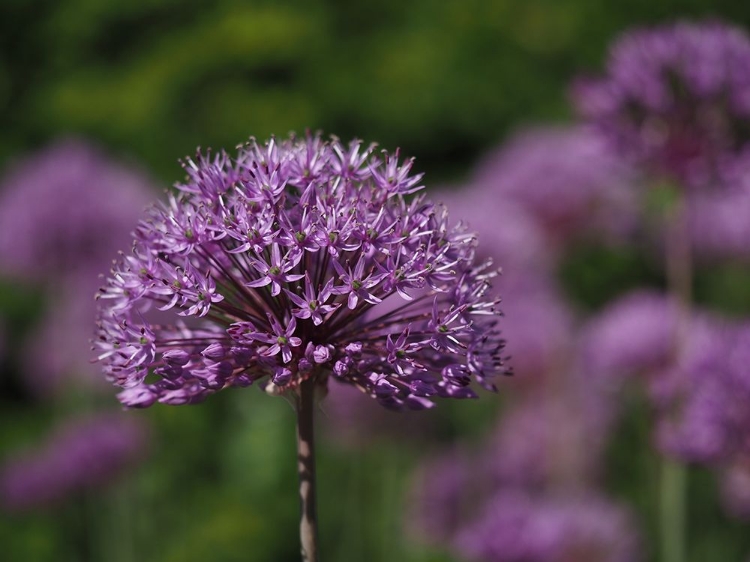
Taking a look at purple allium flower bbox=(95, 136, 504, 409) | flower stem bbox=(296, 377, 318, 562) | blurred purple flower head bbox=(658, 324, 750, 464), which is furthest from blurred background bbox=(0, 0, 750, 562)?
flower stem bbox=(296, 377, 318, 562)

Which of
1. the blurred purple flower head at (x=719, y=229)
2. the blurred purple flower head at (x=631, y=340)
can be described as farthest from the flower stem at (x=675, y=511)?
the blurred purple flower head at (x=719, y=229)

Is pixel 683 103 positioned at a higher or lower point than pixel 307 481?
higher

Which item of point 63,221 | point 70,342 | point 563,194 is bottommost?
point 70,342

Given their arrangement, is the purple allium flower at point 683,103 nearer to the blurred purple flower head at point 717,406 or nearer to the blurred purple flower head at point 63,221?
the blurred purple flower head at point 717,406

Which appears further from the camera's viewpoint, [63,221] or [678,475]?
[63,221]

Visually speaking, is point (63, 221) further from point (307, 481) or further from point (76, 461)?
point (307, 481)

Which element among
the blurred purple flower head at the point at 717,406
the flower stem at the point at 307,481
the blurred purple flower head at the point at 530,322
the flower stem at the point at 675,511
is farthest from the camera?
the blurred purple flower head at the point at 530,322

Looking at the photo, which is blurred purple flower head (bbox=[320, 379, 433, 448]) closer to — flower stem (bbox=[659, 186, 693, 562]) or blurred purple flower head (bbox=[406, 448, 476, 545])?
blurred purple flower head (bbox=[406, 448, 476, 545])

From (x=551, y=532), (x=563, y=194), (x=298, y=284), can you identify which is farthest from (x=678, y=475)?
(x=563, y=194)
